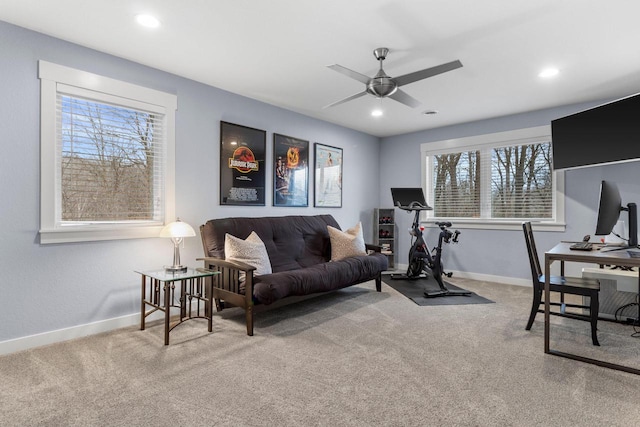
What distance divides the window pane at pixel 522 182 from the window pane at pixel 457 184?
10.3 inches

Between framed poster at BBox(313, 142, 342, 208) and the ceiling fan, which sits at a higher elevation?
the ceiling fan

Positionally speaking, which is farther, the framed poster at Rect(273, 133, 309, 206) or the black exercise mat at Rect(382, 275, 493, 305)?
A: the framed poster at Rect(273, 133, 309, 206)

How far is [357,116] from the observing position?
5.01 metres

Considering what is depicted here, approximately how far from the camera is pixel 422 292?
14.4 ft

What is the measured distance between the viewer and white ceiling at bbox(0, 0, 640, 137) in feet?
7.71

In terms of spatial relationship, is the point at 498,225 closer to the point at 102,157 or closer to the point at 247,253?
the point at 247,253

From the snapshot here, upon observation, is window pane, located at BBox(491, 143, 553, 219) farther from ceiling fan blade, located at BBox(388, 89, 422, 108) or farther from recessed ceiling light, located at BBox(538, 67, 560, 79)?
ceiling fan blade, located at BBox(388, 89, 422, 108)

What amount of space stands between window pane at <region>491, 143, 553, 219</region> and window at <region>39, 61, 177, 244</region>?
446cm

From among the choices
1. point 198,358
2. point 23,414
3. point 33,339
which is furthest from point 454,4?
point 33,339

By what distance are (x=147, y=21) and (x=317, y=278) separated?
8.30 feet

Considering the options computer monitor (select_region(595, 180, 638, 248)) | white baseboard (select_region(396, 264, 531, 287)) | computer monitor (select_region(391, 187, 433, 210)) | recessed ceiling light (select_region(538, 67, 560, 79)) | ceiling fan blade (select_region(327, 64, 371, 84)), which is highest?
recessed ceiling light (select_region(538, 67, 560, 79))

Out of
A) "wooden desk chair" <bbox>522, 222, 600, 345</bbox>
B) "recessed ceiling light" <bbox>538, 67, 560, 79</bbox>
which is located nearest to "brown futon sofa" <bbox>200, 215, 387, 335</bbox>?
"wooden desk chair" <bbox>522, 222, 600, 345</bbox>

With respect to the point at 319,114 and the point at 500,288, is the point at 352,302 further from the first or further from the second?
the point at 319,114

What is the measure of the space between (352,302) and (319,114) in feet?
8.74
